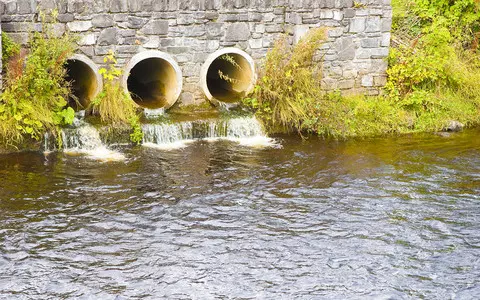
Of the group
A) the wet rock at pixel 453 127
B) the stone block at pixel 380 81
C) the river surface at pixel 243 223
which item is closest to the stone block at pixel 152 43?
the river surface at pixel 243 223

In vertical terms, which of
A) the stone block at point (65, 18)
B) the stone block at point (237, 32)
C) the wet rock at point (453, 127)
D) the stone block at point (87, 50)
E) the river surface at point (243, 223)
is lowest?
the river surface at point (243, 223)

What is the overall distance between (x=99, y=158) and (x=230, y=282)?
4.14 meters

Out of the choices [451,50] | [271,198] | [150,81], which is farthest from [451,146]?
[150,81]

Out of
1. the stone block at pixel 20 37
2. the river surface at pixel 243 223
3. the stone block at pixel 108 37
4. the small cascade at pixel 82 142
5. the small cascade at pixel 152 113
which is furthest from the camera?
the small cascade at pixel 152 113

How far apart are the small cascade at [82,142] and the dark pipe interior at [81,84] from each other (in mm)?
543

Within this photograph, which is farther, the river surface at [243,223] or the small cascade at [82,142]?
the small cascade at [82,142]

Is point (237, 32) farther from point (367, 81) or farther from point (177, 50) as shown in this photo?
point (367, 81)

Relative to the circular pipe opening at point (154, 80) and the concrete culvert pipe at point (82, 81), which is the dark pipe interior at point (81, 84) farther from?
the circular pipe opening at point (154, 80)

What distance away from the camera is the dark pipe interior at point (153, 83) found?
37.8 feet

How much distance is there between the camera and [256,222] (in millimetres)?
7613

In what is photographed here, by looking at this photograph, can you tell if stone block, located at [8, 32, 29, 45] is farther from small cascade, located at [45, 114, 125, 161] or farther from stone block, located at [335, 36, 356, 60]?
stone block, located at [335, 36, 356, 60]

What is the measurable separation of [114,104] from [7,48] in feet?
5.70

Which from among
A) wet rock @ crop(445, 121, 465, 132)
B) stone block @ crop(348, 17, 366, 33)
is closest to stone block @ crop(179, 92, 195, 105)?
stone block @ crop(348, 17, 366, 33)

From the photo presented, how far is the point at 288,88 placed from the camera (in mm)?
11000
